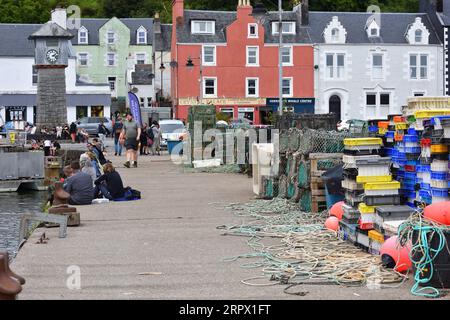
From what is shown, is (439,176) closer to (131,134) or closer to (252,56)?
(131,134)

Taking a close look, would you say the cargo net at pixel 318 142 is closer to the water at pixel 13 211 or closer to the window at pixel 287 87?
the water at pixel 13 211

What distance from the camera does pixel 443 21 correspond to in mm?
71688

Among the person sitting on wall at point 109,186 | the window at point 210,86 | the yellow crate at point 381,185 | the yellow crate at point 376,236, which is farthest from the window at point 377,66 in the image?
the yellow crate at point 376,236

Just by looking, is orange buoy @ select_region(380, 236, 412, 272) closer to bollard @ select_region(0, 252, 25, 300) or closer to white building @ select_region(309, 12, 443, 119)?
bollard @ select_region(0, 252, 25, 300)

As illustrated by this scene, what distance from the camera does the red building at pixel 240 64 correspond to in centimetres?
7038

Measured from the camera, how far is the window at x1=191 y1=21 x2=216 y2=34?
233 feet

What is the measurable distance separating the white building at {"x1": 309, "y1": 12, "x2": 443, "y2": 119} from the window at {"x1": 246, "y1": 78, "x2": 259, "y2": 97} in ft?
14.9

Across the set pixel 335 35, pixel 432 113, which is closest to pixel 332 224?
pixel 432 113

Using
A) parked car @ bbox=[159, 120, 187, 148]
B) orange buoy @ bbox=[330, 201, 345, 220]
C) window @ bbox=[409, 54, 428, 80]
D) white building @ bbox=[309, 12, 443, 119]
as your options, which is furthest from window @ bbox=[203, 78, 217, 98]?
orange buoy @ bbox=[330, 201, 345, 220]

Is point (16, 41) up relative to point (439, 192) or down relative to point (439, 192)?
up

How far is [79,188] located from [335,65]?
52507 millimetres
